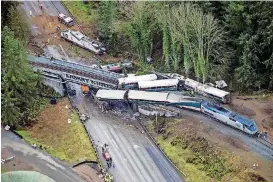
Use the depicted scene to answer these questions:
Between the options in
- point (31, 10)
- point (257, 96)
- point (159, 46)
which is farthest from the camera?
point (31, 10)

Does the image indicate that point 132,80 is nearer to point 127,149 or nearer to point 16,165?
point 127,149

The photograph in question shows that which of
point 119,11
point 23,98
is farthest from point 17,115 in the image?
point 119,11

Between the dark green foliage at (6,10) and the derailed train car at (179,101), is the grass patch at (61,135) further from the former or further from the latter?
the dark green foliage at (6,10)

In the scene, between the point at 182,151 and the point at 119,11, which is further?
the point at 119,11

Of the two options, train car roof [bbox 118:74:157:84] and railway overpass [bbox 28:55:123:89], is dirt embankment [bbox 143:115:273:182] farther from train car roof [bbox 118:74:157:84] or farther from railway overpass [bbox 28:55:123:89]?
railway overpass [bbox 28:55:123:89]

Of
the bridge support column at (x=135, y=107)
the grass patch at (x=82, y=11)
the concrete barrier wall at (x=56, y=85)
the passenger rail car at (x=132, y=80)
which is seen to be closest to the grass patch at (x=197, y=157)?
the bridge support column at (x=135, y=107)

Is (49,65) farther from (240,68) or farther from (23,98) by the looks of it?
(240,68)

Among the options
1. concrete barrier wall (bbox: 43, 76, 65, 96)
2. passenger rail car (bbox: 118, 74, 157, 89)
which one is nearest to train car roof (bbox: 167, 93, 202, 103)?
passenger rail car (bbox: 118, 74, 157, 89)
